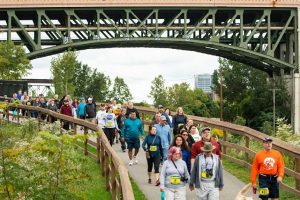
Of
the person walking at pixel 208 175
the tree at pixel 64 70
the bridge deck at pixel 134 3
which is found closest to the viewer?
the person walking at pixel 208 175

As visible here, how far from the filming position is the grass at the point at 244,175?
40.2ft

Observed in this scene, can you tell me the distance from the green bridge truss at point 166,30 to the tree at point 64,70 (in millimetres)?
3226

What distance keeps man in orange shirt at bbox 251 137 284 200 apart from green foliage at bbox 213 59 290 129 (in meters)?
50.0

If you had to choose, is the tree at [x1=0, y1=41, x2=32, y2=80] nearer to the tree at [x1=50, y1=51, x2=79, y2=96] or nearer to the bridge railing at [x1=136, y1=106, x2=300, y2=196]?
the tree at [x1=50, y1=51, x2=79, y2=96]

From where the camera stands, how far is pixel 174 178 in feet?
32.6

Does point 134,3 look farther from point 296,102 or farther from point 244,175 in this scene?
point 244,175

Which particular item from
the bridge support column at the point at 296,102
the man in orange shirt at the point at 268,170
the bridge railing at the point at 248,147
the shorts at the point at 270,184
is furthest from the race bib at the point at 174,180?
the bridge support column at the point at 296,102

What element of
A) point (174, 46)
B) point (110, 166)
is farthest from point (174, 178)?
point (174, 46)

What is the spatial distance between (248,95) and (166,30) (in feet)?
117

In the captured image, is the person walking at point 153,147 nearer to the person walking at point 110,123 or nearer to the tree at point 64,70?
the person walking at point 110,123

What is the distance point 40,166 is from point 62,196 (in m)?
0.55

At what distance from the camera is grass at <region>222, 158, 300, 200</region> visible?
40.2 feet

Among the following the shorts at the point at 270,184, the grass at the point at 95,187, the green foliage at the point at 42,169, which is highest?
the green foliage at the point at 42,169

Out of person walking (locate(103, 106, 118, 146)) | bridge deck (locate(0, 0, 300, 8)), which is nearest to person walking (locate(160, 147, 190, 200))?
person walking (locate(103, 106, 118, 146))
